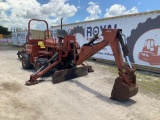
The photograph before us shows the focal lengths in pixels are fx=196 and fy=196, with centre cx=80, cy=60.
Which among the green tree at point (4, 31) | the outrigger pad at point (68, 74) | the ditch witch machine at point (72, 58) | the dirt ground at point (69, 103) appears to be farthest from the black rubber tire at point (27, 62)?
the green tree at point (4, 31)

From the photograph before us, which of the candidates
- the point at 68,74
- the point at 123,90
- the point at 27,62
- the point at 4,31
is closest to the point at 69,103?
the point at 123,90

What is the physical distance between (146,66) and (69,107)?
6.63m

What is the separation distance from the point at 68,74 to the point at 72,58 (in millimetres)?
880

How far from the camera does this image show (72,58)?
826 centimetres

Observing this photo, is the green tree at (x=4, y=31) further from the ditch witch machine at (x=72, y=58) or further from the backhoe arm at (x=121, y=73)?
the backhoe arm at (x=121, y=73)

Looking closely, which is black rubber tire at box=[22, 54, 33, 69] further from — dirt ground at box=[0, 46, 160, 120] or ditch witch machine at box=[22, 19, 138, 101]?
dirt ground at box=[0, 46, 160, 120]

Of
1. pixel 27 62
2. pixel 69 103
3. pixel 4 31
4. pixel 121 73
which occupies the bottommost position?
pixel 69 103

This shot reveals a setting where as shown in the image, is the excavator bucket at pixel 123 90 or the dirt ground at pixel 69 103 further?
the excavator bucket at pixel 123 90

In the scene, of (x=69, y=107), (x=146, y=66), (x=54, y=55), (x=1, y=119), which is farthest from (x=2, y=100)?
(x=146, y=66)

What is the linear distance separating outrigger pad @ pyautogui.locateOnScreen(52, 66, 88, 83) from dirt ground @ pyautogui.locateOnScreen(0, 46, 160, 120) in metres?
0.27

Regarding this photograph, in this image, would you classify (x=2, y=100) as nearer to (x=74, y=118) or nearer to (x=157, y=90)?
(x=74, y=118)

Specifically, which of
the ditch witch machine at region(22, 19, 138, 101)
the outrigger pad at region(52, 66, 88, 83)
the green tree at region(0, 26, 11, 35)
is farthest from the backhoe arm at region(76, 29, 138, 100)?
the green tree at region(0, 26, 11, 35)

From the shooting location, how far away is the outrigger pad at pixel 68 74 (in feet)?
23.5

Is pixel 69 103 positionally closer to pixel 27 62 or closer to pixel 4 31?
pixel 27 62
